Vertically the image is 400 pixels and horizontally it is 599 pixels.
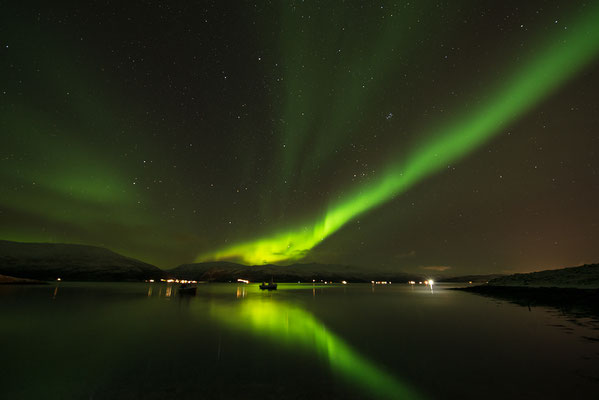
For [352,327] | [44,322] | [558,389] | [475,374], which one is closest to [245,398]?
[475,374]

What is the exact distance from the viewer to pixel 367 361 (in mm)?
17234

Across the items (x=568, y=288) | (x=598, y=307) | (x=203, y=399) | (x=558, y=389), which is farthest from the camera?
(x=568, y=288)

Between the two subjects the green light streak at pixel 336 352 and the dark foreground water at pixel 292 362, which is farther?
the green light streak at pixel 336 352

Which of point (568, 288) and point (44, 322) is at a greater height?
point (568, 288)

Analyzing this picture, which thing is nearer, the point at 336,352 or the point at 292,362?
the point at 292,362

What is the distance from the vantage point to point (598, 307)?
43.4 meters

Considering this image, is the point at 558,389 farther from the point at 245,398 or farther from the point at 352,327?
the point at 352,327

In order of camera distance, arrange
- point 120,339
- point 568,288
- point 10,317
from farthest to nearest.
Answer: point 568,288 < point 10,317 < point 120,339

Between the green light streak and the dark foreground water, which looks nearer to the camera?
the dark foreground water

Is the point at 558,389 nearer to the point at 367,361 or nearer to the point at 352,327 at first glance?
the point at 367,361

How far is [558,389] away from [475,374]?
3170 millimetres

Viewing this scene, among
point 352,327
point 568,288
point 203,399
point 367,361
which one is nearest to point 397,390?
point 367,361

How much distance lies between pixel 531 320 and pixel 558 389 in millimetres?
28933

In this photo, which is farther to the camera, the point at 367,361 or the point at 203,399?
the point at 367,361
